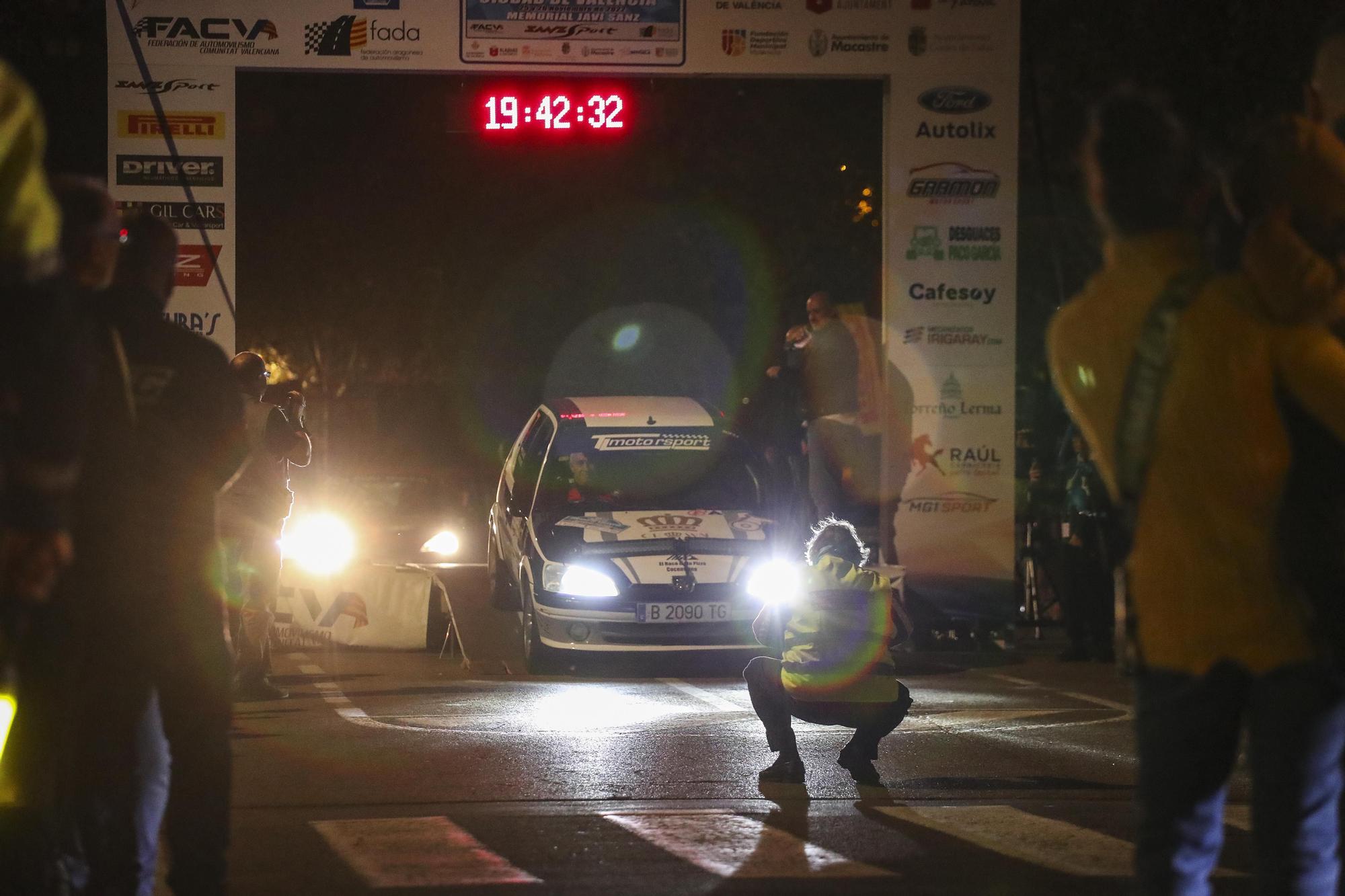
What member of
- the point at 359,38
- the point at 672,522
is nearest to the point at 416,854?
the point at 672,522

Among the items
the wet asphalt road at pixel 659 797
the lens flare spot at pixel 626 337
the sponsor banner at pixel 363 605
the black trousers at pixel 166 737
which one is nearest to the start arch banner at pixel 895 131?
the sponsor banner at pixel 363 605

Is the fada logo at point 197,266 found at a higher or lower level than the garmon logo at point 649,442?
higher

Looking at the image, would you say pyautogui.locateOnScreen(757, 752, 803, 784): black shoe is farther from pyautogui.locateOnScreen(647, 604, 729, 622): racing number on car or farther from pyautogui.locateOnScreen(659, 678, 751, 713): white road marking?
pyautogui.locateOnScreen(647, 604, 729, 622): racing number on car

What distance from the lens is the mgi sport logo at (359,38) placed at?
14703 mm

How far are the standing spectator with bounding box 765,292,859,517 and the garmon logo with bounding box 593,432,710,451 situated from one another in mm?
869

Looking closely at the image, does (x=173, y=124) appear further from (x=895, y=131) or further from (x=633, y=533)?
(x=895, y=131)

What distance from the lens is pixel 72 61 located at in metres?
24.1

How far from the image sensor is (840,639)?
305 inches

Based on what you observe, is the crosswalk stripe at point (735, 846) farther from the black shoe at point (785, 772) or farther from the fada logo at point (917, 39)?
the fada logo at point (917, 39)

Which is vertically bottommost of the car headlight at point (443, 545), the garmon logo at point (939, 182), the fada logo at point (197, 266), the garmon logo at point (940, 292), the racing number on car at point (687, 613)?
the car headlight at point (443, 545)

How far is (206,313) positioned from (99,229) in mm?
10827

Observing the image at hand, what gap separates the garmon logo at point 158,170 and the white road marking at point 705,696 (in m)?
5.91

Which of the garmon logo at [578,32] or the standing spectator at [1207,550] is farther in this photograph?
the garmon logo at [578,32]

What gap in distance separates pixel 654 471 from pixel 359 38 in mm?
4402
